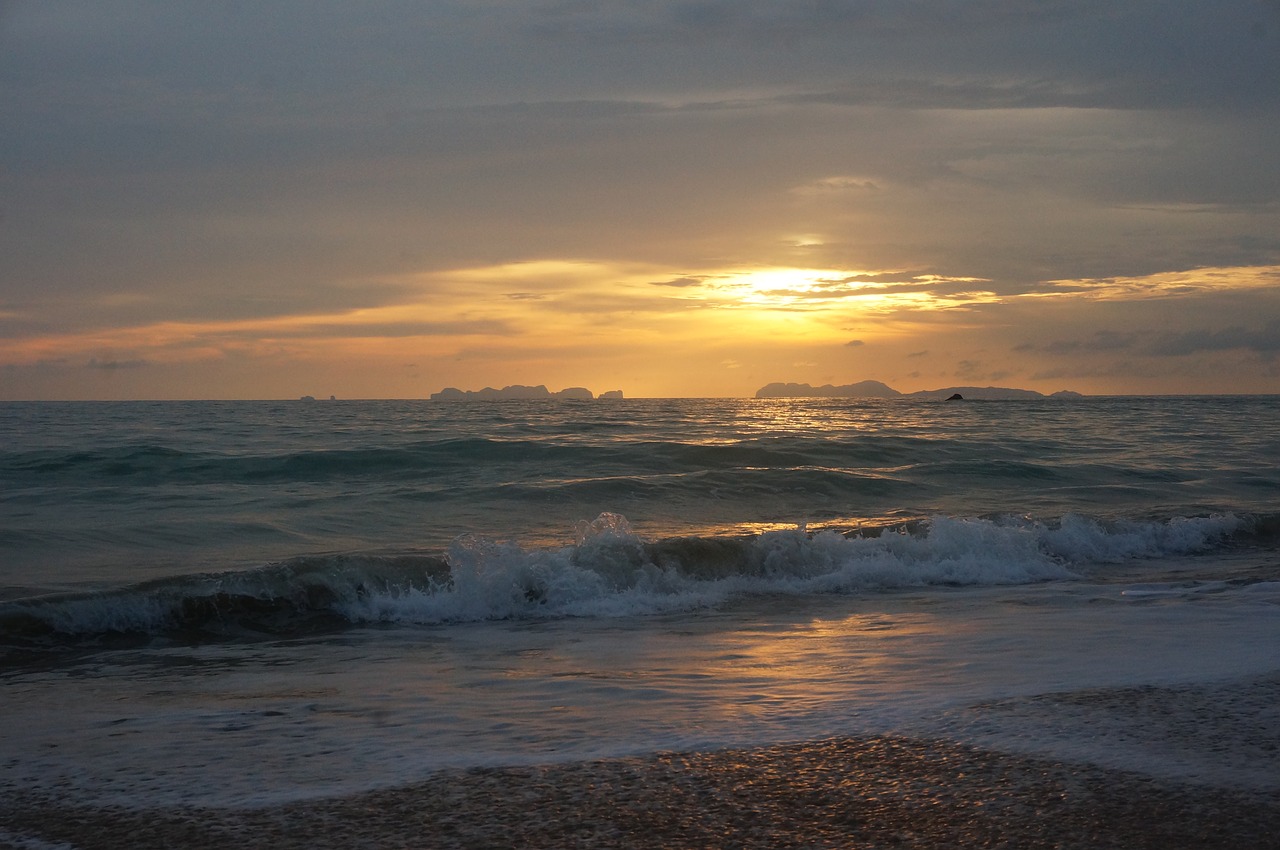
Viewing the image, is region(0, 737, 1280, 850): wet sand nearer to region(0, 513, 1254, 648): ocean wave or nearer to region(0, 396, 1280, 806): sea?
region(0, 396, 1280, 806): sea

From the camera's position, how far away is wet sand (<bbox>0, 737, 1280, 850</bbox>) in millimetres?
3625

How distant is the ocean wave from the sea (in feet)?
0.13

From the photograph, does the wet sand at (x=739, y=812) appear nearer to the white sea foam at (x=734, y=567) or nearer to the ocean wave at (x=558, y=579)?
the ocean wave at (x=558, y=579)

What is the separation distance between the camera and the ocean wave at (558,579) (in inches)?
372

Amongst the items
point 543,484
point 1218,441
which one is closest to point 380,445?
point 543,484

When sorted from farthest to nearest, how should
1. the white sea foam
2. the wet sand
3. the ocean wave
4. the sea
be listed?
the white sea foam
the ocean wave
the sea
the wet sand

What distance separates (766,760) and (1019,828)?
120cm

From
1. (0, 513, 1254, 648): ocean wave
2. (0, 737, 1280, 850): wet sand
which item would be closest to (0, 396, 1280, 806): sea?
(0, 513, 1254, 648): ocean wave

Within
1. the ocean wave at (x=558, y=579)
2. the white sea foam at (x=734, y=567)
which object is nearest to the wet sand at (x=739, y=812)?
the ocean wave at (x=558, y=579)

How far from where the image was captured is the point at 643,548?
11.8m

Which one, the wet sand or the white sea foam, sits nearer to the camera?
the wet sand

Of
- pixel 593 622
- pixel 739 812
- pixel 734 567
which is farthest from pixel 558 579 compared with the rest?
pixel 739 812

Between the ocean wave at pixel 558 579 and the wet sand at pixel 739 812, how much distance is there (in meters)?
5.45

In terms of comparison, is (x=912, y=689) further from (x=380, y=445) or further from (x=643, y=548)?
(x=380, y=445)
